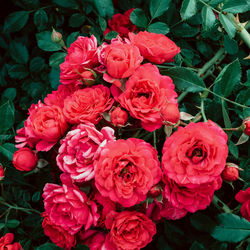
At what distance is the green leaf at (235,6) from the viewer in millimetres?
756

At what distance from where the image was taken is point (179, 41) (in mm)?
984

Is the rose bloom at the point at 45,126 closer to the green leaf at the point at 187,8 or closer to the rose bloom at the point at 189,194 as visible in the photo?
the rose bloom at the point at 189,194

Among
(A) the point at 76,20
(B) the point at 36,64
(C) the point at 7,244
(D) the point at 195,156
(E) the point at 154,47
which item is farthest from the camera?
(B) the point at 36,64

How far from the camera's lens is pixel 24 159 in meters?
0.76

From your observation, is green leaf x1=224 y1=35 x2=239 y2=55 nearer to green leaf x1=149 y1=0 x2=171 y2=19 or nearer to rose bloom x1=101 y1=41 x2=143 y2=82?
green leaf x1=149 y1=0 x2=171 y2=19

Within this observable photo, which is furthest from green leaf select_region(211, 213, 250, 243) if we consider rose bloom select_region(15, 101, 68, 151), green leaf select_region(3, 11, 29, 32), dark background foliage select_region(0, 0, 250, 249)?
green leaf select_region(3, 11, 29, 32)

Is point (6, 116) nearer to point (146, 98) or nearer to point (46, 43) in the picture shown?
point (46, 43)

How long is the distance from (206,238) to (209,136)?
1.47ft

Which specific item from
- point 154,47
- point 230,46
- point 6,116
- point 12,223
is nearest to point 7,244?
point 12,223

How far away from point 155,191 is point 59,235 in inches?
11.7

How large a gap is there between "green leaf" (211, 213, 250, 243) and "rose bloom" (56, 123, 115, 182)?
16.0 inches

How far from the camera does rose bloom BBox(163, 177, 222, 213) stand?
60 cm

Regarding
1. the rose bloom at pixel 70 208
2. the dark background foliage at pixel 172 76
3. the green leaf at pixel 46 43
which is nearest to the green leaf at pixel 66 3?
the dark background foliage at pixel 172 76

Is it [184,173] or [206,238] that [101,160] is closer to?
[184,173]
